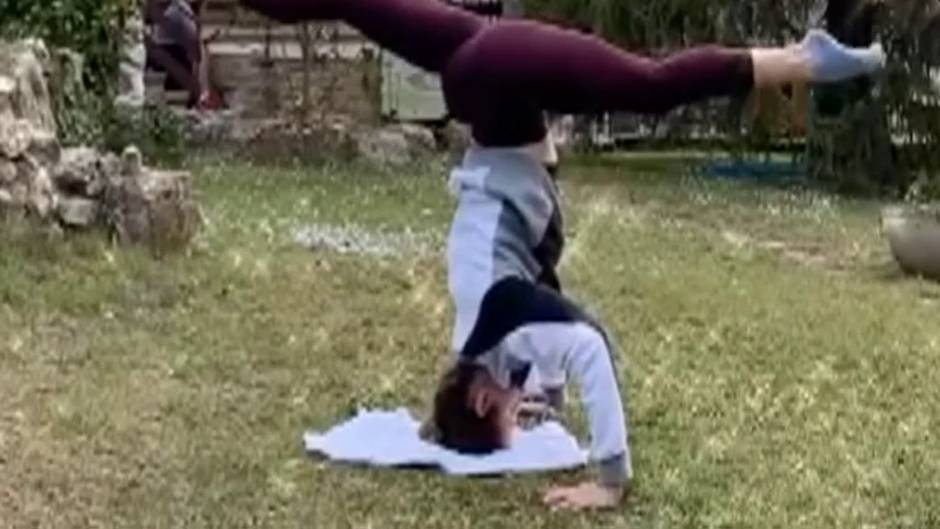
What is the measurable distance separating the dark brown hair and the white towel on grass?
0.10 ft

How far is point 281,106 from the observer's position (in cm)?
1531

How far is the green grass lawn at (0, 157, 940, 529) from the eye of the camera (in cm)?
470

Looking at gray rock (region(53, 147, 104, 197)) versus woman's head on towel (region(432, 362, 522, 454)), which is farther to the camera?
gray rock (region(53, 147, 104, 197))


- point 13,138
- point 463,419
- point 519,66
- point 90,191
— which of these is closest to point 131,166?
point 90,191

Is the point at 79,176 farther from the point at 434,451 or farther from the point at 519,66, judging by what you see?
the point at 519,66

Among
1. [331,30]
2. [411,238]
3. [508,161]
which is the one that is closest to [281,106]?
[331,30]

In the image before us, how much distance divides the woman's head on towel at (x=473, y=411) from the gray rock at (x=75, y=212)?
3.30 meters

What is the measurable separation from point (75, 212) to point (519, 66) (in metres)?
3.74

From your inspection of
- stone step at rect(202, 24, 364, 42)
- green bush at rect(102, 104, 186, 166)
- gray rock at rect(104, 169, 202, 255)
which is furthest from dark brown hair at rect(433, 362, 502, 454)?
stone step at rect(202, 24, 364, 42)

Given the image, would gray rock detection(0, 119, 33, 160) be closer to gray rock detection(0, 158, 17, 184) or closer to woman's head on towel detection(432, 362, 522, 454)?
gray rock detection(0, 158, 17, 184)

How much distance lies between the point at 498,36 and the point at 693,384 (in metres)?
1.55

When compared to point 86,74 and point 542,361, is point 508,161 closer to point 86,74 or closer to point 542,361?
point 542,361

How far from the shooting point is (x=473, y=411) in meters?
5.16

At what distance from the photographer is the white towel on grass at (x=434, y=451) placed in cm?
503
